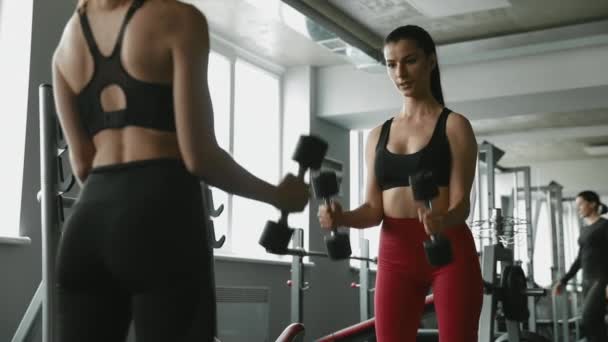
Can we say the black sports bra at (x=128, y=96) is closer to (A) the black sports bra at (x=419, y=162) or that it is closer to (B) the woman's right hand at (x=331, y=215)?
(B) the woman's right hand at (x=331, y=215)

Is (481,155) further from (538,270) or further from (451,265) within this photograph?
(538,270)

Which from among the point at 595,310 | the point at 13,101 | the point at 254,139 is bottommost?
the point at 595,310

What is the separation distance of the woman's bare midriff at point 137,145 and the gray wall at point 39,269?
1.96m

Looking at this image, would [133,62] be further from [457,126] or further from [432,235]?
[457,126]

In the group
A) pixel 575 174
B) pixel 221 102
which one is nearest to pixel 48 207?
pixel 221 102

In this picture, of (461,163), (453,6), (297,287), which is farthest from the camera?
(453,6)

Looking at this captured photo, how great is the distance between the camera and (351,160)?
809 centimetres

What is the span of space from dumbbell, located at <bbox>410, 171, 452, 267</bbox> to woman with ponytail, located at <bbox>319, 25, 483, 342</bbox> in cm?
3

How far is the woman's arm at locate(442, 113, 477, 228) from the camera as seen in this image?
184 centimetres

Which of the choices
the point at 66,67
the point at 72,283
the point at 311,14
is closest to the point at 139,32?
the point at 66,67

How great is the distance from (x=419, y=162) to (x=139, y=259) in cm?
102

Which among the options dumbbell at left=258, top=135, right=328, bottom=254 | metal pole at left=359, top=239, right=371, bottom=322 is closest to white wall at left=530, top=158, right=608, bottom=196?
metal pole at left=359, top=239, right=371, bottom=322

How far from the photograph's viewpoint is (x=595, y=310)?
5.87 meters

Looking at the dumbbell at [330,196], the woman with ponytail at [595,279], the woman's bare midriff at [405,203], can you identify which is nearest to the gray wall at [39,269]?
the dumbbell at [330,196]
